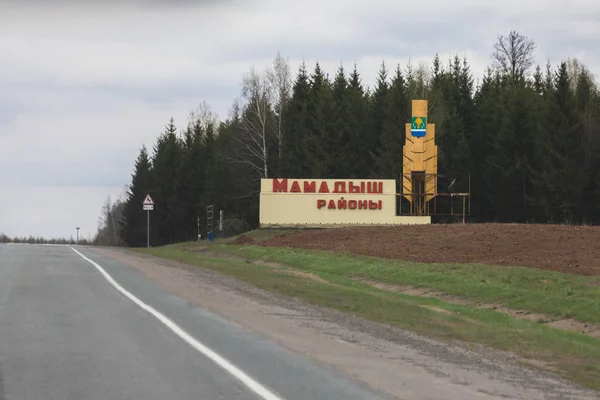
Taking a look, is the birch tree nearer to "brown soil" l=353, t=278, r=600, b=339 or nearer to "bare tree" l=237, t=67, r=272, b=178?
"bare tree" l=237, t=67, r=272, b=178

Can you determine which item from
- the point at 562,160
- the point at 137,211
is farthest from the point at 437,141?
the point at 137,211

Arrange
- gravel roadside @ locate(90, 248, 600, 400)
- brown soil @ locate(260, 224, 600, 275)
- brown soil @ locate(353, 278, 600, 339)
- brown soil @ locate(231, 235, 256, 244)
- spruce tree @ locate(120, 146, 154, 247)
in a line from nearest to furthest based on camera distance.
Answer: gravel roadside @ locate(90, 248, 600, 400)
brown soil @ locate(353, 278, 600, 339)
brown soil @ locate(260, 224, 600, 275)
brown soil @ locate(231, 235, 256, 244)
spruce tree @ locate(120, 146, 154, 247)

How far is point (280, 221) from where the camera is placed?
5434cm

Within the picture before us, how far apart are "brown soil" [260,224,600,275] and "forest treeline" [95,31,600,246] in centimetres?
2140

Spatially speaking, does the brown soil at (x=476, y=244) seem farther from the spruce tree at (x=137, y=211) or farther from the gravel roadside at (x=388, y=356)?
the spruce tree at (x=137, y=211)

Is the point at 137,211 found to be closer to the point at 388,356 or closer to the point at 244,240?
the point at 244,240

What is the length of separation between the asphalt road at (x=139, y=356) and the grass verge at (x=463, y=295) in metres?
3.73

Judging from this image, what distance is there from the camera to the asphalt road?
30.1ft

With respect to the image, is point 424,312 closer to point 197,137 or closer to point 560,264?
point 560,264

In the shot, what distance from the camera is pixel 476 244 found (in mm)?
35156

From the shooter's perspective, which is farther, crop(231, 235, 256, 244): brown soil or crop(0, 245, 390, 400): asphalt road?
crop(231, 235, 256, 244): brown soil

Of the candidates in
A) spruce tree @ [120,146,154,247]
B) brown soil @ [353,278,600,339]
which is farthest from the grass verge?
spruce tree @ [120,146,154,247]

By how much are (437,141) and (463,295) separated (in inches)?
2031

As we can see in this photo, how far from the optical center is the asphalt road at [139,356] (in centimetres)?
916
